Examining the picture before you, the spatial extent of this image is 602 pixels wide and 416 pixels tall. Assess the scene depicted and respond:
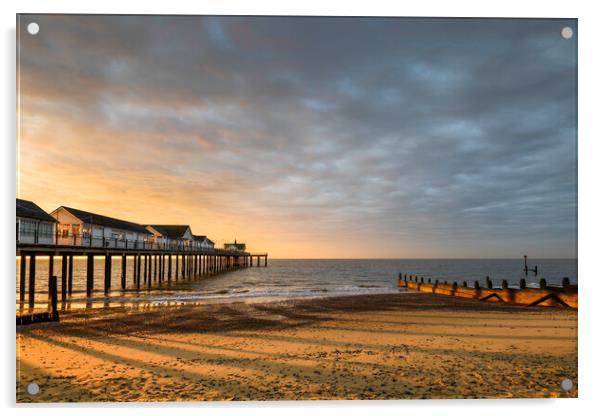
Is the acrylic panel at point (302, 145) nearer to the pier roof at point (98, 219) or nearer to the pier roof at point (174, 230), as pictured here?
the pier roof at point (98, 219)

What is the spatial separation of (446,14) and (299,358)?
8.57 metres

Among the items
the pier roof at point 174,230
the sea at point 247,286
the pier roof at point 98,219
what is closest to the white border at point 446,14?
the sea at point 247,286

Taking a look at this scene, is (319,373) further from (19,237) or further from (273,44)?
(19,237)

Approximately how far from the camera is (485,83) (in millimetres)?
8992

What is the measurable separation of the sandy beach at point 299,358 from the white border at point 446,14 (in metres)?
0.22

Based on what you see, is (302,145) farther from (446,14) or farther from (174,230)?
(174,230)

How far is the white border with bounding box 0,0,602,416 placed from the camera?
7059 mm

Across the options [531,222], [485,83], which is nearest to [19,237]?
[485,83]

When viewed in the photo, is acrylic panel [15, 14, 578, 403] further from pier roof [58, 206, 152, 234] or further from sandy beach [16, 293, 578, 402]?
pier roof [58, 206, 152, 234]

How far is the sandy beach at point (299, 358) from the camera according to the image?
23.7 feet

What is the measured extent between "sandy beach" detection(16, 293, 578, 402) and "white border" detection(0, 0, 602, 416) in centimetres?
22

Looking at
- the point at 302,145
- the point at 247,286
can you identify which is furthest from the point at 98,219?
the point at 302,145

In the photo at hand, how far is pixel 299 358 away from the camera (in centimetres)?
912
